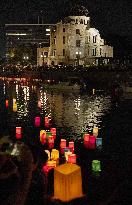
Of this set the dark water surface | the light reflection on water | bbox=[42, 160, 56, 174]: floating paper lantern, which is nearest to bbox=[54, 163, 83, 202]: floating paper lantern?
the dark water surface

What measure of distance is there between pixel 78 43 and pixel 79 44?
35 cm

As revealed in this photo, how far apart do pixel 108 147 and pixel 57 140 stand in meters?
2.81

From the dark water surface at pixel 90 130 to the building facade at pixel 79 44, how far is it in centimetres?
4875

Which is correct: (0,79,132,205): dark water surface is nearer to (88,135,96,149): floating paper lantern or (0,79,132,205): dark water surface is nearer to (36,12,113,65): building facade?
(88,135,96,149): floating paper lantern

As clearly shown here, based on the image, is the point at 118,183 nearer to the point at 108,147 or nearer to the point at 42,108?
the point at 108,147

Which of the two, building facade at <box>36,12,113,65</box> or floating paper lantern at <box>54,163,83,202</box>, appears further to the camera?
building facade at <box>36,12,113,65</box>

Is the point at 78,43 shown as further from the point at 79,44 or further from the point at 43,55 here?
the point at 43,55

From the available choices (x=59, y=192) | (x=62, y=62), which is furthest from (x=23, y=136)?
(x=62, y=62)

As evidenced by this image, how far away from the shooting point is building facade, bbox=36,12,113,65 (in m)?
81.5

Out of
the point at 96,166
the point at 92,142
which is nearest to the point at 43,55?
the point at 92,142

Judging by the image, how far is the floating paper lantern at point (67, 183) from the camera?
930cm

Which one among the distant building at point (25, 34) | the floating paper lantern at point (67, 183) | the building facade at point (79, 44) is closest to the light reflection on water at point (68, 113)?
the floating paper lantern at point (67, 183)

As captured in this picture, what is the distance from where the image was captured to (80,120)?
75.3 feet

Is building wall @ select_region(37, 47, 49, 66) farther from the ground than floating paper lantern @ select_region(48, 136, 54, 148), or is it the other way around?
building wall @ select_region(37, 47, 49, 66)
